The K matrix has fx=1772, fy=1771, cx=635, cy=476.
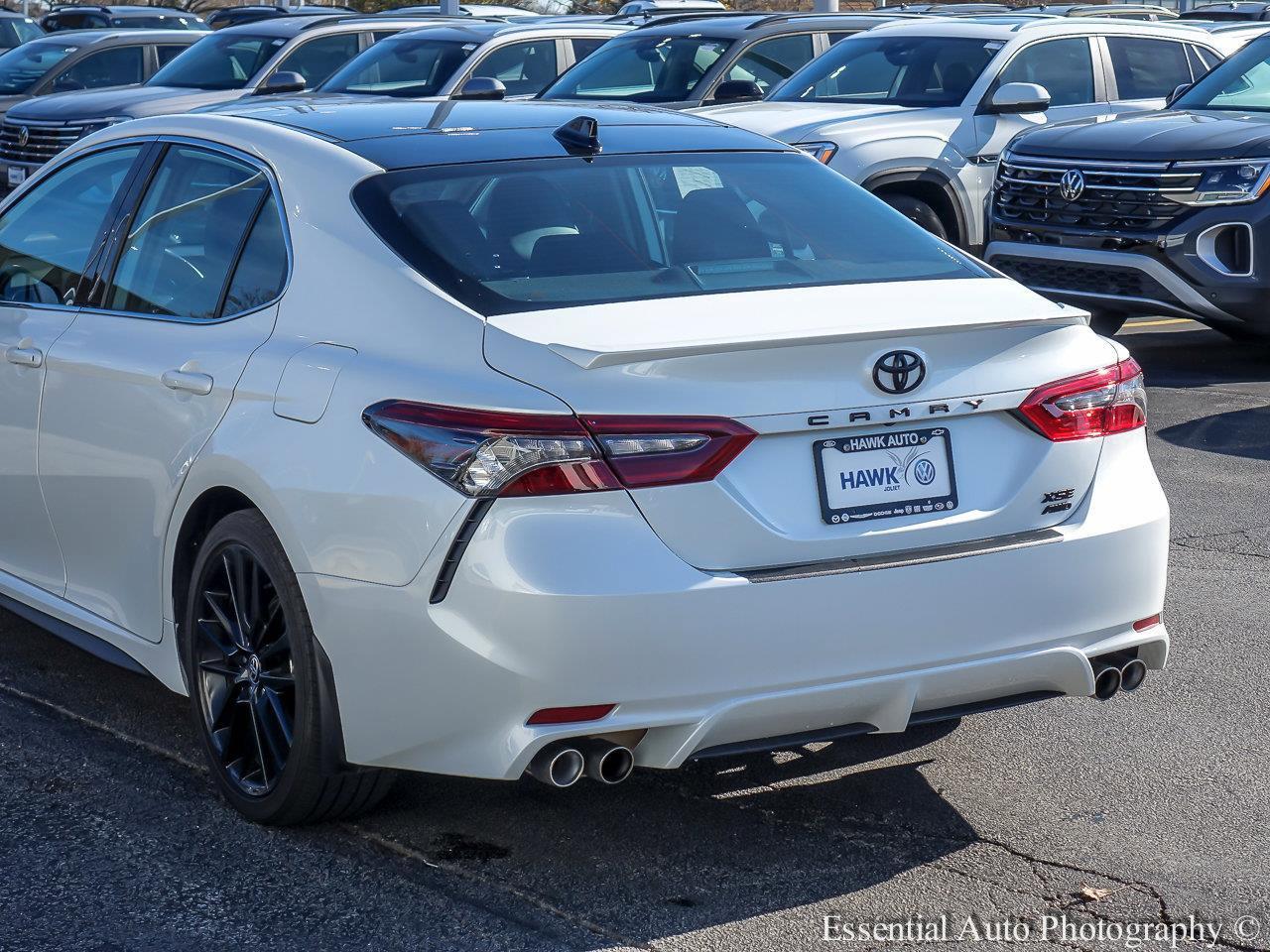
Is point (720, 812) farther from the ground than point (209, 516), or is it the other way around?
point (209, 516)

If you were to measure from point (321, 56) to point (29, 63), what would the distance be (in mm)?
4397

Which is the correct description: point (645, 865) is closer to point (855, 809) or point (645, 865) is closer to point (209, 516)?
point (855, 809)

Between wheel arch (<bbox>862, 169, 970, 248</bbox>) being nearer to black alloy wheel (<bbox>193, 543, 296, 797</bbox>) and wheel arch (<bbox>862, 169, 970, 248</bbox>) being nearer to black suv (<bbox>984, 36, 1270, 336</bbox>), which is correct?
black suv (<bbox>984, 36, 1270, 336</bbox>)

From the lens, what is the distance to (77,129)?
1556cm

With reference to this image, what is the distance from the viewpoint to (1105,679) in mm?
4074

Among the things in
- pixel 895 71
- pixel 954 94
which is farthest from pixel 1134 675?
pixel 895 71

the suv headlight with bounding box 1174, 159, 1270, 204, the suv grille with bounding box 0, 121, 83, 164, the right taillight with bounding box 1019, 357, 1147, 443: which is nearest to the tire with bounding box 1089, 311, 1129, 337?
the suv headlight with bounding box 1174, 159, 1270, 204

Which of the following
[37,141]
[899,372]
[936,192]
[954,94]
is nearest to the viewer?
[899,372]

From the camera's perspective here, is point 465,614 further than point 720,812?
No

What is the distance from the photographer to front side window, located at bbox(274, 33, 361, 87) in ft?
56.4

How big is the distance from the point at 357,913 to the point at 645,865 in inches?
25.4

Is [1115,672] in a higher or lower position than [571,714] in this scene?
lower

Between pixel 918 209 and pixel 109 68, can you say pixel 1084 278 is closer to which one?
pixel 918 209

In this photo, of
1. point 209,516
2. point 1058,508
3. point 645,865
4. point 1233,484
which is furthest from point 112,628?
point 1233,484
